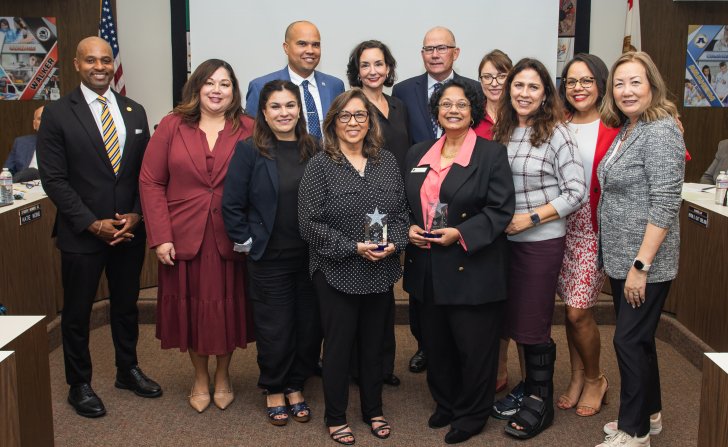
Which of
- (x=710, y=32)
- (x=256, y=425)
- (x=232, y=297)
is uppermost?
(x=710, y=32)

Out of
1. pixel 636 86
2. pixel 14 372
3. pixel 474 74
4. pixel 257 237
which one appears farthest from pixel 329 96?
pixel 474 74

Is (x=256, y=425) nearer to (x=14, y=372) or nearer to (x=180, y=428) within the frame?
(x=180, y=428)

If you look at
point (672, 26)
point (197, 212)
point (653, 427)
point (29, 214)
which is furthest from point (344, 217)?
point (672, 26)

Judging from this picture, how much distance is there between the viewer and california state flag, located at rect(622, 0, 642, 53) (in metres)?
6.27

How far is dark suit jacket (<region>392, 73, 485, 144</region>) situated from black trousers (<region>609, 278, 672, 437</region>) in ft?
4.49

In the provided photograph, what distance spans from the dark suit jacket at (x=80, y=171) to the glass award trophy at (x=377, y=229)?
48.3 inches

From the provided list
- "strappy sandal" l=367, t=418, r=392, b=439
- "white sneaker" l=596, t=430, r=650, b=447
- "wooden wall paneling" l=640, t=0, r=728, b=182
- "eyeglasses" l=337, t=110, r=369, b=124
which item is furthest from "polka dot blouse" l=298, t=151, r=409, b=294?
"wooden wall paneling" l=640, t=0, r=728, b=182

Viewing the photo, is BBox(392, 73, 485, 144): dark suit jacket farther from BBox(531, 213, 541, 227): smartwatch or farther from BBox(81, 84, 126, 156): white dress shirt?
BBox(81, 84, 126, 156): white dress shirt

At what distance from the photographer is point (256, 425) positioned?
3.45 metres

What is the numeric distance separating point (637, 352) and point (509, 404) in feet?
2.57

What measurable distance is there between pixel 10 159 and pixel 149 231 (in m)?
3.10

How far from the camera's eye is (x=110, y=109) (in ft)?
11.5

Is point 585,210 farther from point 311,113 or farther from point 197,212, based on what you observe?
point 197,212

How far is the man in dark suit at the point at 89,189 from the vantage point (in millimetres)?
3361
